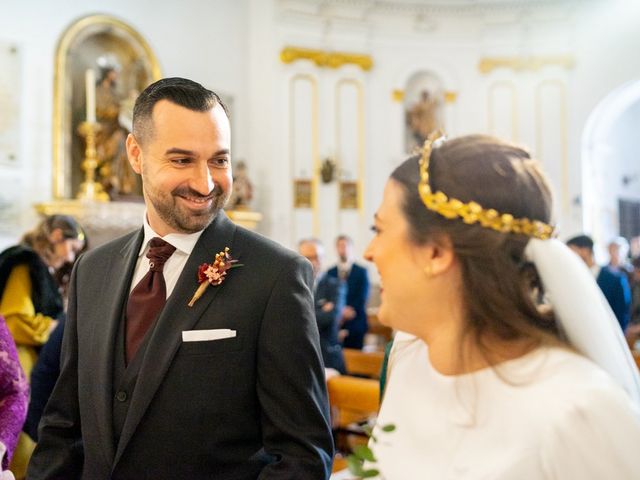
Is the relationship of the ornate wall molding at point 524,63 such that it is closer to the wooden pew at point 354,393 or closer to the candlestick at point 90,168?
the candlestick at point 90,168

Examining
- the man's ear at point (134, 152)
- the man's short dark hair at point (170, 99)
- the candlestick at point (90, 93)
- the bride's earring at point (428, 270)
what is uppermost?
the candlestick at point (90, 93)

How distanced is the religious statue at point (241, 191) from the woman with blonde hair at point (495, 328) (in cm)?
883

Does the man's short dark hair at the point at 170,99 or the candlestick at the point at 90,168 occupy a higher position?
the candlestick at the point at 90,168

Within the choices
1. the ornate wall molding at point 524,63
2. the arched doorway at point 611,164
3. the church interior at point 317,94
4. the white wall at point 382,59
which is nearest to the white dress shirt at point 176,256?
the church interior at point 317,94

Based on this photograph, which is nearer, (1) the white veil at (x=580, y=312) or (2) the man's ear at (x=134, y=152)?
(1) the white veil at (x=580, y=312)

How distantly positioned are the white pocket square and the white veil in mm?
869

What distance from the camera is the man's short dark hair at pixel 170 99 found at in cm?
205

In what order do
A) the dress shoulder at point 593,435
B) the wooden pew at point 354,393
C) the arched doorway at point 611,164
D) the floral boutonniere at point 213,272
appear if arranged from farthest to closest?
the arched doorway at point 611,164
the wooden pew at point 354,393
the floral boutonniere at point 213,272
the dress shoulder at point 593,435

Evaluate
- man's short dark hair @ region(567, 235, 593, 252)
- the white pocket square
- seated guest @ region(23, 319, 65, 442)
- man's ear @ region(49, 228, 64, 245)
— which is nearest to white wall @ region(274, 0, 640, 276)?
man's short dark hair @ region(567, 235, 593, 252)

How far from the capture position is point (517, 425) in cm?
133

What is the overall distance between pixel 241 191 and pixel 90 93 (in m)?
2.43

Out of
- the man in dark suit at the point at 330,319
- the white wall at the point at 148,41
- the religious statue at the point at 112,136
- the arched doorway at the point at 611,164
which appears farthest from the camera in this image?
the arched doorway at the point at 611,164

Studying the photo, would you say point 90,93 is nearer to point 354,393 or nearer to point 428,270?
point 354,393

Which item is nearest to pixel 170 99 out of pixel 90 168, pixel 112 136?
pixel 90 168
